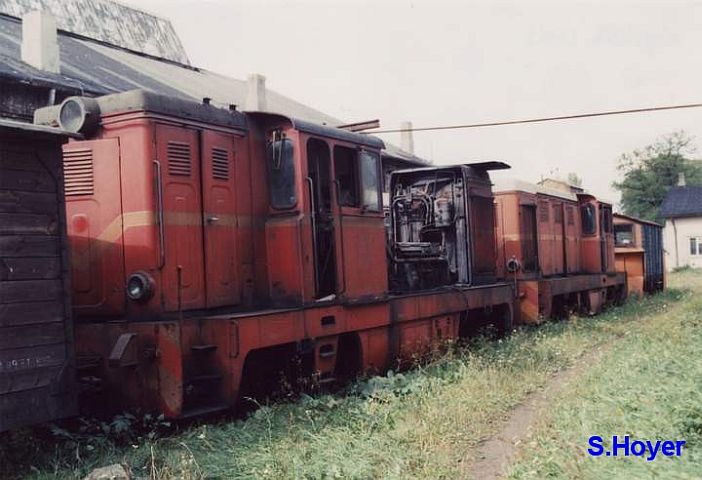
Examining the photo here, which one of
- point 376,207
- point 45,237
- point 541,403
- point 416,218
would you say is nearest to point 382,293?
point 376,207

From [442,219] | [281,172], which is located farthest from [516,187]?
[281,172]

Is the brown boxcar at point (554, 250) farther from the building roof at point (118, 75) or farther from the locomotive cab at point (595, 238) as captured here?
the building roof at point (118, 75)

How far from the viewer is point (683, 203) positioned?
4678 cm

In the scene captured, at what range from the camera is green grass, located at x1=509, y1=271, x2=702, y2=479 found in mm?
3901

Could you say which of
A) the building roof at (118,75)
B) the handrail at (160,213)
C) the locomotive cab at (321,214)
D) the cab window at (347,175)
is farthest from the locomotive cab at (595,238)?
the handrail at (160,213)

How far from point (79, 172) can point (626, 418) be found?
16.2 feet

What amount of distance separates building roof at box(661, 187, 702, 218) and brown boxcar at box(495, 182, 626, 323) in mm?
→ 30235

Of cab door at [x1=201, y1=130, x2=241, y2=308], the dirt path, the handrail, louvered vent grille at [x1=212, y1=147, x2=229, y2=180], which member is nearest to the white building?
the dirt path

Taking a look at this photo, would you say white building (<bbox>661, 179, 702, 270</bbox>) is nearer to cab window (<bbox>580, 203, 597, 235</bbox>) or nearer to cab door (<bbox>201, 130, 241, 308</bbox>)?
cab window (<bbox>580, 203, 597, 235</bbox>)

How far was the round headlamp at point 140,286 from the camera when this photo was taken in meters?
5.69

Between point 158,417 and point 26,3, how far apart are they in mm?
18583

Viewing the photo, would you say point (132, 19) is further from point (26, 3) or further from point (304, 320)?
point (304, 320)

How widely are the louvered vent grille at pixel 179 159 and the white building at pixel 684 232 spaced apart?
143 ft

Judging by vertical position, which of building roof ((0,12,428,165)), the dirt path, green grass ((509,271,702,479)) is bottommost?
the dirt path
